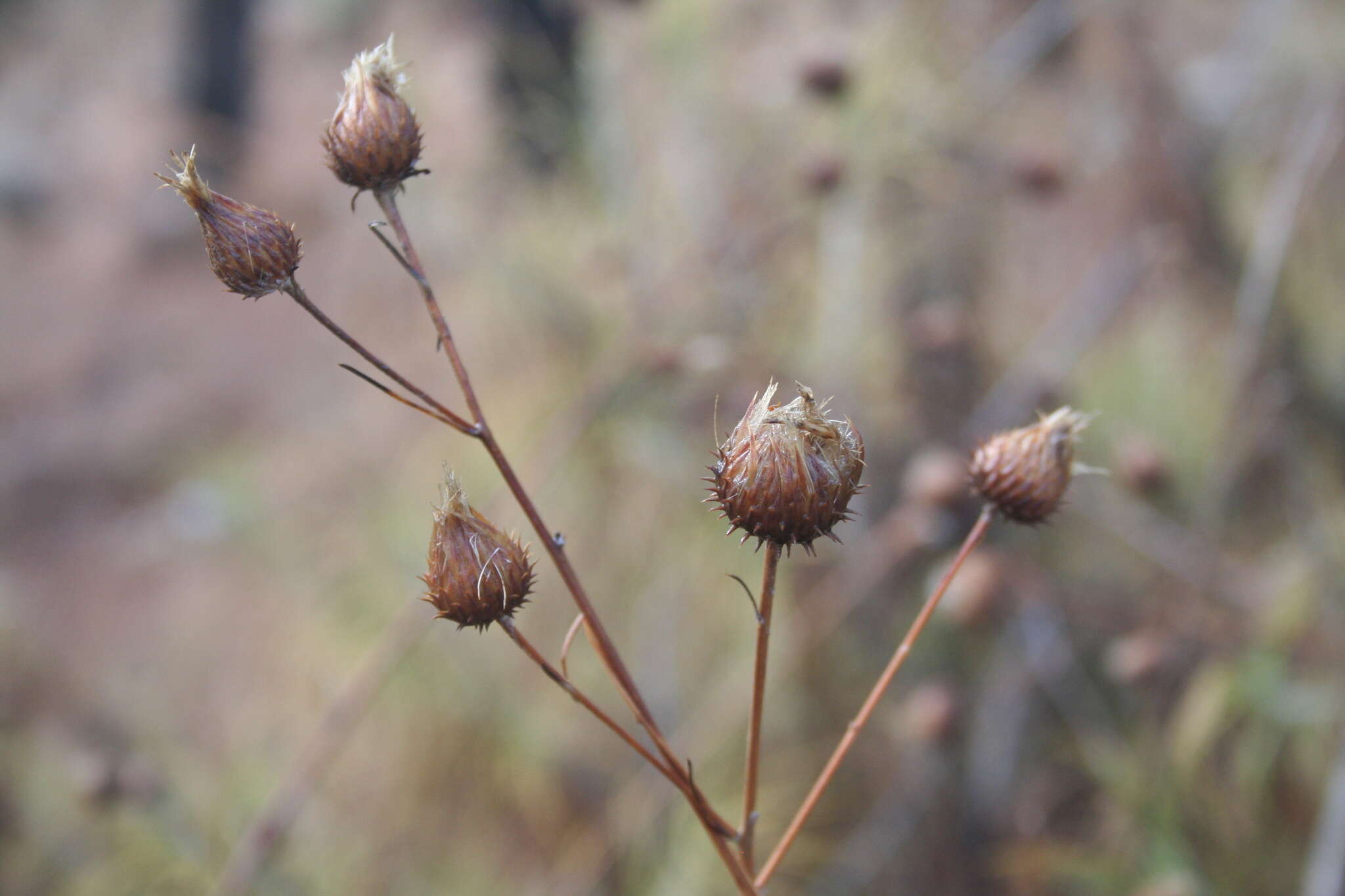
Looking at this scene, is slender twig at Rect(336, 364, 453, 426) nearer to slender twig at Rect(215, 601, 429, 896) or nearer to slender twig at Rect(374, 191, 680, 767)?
slender twig at Rect(374, 191, 680, 767)

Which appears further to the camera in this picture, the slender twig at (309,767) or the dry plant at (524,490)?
the slender twig at (309,767)

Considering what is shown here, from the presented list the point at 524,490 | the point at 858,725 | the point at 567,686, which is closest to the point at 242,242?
the point at 524,490

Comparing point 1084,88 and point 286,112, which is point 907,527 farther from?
point 286,112

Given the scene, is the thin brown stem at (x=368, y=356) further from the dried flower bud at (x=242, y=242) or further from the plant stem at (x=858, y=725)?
the plant stem at (x=858, y=725)

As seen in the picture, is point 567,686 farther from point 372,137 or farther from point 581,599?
point 372,137

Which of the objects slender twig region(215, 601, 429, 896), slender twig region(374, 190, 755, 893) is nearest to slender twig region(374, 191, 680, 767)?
slender twig region(374, 190, 755, 893)

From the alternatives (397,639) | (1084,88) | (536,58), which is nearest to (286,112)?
(536,58)

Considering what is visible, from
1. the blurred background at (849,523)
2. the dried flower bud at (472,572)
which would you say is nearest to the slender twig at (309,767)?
the blurred background at (849,523)

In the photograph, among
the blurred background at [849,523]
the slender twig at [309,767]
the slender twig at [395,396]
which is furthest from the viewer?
the blurred background at [849,523]
